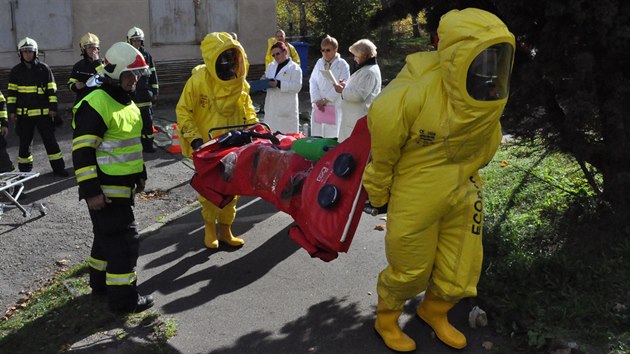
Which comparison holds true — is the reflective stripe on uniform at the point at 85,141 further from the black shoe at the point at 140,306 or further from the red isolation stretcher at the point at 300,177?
the black shoe at the point at 140,306

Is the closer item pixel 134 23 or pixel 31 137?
pixel 31 137

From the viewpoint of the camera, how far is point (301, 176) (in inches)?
192

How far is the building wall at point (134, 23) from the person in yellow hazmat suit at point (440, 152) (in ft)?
36.5

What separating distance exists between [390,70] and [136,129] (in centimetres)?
1432

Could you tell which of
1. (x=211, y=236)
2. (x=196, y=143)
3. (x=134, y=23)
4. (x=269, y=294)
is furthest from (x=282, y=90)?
(x=134, y=23)

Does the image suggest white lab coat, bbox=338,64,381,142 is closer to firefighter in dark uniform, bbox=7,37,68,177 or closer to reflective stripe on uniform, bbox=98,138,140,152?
reflective stripe on uniform, bbox=98,138,140,152

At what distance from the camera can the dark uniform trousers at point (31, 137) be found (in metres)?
9.04

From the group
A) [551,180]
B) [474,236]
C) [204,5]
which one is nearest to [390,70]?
[204,5]

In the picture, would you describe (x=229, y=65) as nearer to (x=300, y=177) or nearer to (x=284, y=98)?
(x=300, y=177)

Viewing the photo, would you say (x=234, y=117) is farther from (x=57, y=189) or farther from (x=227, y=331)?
(x=57, y=189)

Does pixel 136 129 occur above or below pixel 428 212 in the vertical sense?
above

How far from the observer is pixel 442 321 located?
4520mm

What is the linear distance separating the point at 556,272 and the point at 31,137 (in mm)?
7175

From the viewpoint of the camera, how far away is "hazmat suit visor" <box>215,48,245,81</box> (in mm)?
6086
